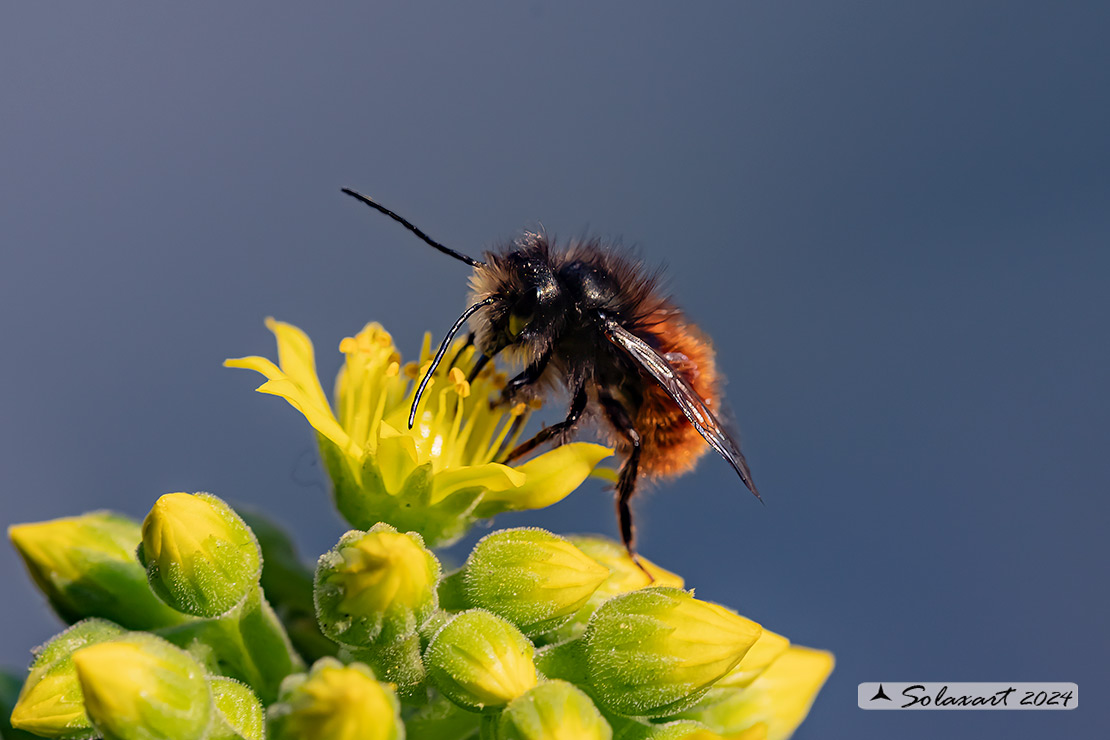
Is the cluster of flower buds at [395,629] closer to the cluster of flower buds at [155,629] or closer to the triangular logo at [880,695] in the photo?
the cluster of flower buds at [155,629]

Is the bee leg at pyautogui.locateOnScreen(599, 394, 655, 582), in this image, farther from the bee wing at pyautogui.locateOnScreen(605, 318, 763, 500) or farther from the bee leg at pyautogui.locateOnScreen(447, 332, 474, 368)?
the bee leg at pyautogui.locateOnScreen(447, 332, 474, 368)

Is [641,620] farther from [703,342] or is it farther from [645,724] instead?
[703,342]

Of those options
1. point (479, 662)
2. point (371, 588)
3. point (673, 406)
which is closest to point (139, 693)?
point (371, 588)

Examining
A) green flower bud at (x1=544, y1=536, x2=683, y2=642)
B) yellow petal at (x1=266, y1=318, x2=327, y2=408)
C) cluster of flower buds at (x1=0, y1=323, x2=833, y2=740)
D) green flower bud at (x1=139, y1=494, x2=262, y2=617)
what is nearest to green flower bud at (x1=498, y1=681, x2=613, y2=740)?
cluster of flower buds at (x1=0, y1=323, x2=833, y2=740)

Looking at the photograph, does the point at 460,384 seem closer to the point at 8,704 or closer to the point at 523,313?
the point at 523,313

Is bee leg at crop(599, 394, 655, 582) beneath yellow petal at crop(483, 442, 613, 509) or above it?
above

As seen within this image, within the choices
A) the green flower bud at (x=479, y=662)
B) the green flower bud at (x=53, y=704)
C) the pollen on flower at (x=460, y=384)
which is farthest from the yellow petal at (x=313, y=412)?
the green flower bud at (x=53, y=704)
